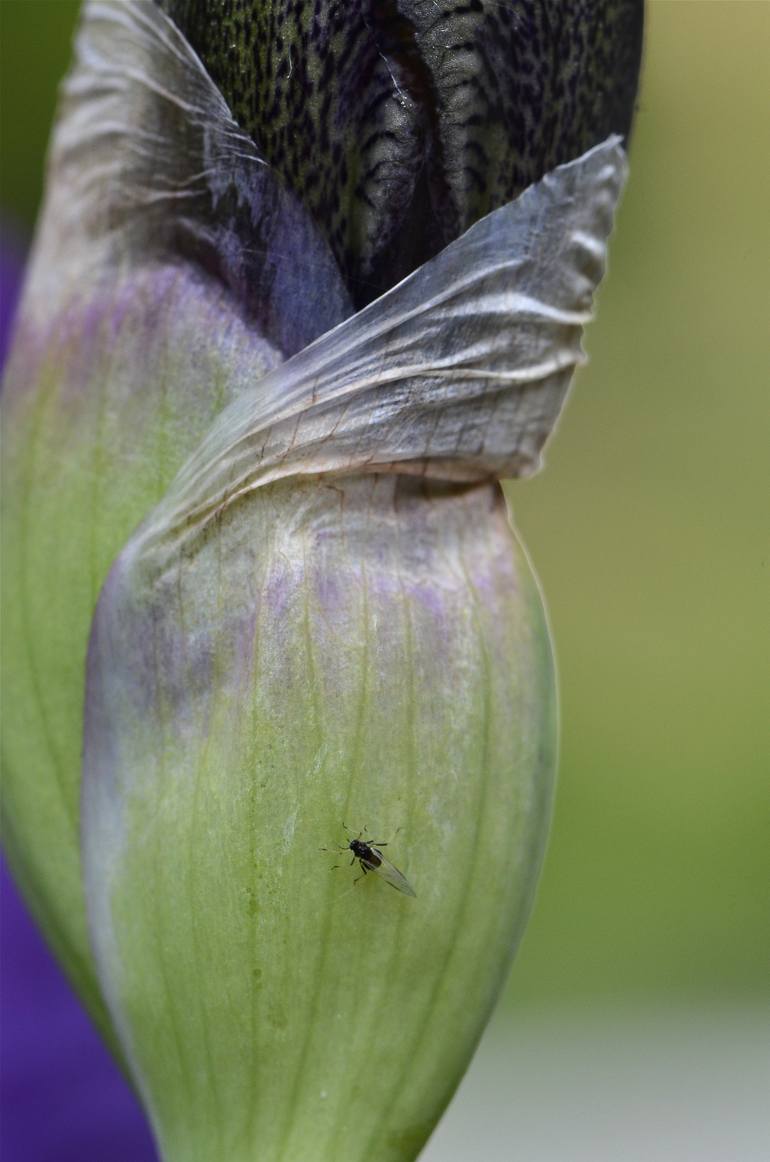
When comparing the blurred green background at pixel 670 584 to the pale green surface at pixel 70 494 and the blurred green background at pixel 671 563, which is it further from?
the pale green surface at pixel 70 494

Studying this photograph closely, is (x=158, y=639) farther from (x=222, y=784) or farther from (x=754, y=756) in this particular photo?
(x=754, y=756)

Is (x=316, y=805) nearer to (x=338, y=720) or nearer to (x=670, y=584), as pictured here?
(x=338, y=720)

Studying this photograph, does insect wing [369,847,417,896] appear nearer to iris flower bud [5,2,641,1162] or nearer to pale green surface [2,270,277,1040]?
iris flower bud [5,2,641,1162]

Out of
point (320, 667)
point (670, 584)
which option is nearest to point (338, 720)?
point (320, 667)

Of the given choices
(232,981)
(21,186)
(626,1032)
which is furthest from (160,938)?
(21,186)

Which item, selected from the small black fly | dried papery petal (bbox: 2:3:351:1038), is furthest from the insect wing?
dried papery petal (bbox: 2:3:351:1038)

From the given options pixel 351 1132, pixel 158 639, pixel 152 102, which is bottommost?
pixel 351 1132

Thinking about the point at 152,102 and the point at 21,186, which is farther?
the point at 21,186
